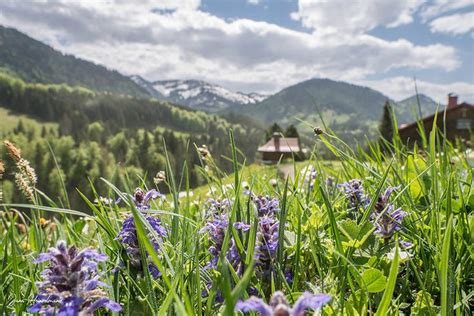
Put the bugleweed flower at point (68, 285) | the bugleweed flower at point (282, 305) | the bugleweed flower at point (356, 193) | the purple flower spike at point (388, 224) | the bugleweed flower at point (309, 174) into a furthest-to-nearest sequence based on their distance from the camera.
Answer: the bugleweed flower at point (309, 174) → the bugleweed flower at point (356, 193) → the purple flower spike at point (388, 224) → the bugleweed flower at point (68, 285) → the bugleweed flower at point (282, 305)

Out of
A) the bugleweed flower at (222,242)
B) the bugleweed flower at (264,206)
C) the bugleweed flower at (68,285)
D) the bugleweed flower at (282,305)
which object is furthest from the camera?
the bugleweed flower at (264,206)

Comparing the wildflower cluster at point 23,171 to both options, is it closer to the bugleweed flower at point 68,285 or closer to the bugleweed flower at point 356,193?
the bugleweed flower at point 68,285

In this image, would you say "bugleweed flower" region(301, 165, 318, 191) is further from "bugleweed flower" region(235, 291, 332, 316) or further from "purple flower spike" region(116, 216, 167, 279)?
"bugleweed flower" region(235, 291, 332, 316)

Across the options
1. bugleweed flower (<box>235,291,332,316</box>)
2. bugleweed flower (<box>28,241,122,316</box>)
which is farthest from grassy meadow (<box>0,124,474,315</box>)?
bugleweed flower (<box>235,291,332,316</box>)

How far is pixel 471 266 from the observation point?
1.68 m

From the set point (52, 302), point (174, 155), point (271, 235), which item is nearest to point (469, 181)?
point (271, 235)

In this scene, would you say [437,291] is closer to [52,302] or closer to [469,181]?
[469,181]

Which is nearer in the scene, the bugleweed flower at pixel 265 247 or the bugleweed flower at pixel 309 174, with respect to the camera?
the bugleweed flower at pixel 265 247

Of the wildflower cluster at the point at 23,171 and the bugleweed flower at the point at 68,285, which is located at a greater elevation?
the wildflower cluster at the point at 23,171

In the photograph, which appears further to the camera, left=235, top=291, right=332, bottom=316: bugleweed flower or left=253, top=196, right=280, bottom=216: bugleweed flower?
left=253, top=196, right=280, bottom=216: bugleweed flower

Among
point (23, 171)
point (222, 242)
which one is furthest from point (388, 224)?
point (23, 171)

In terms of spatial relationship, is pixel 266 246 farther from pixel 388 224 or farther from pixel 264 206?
pixel 388 224

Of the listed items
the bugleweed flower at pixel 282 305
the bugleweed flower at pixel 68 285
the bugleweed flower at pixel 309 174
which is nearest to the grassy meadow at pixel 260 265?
the bugleweed flower at pixel 68 285

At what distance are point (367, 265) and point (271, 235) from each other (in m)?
0.40
